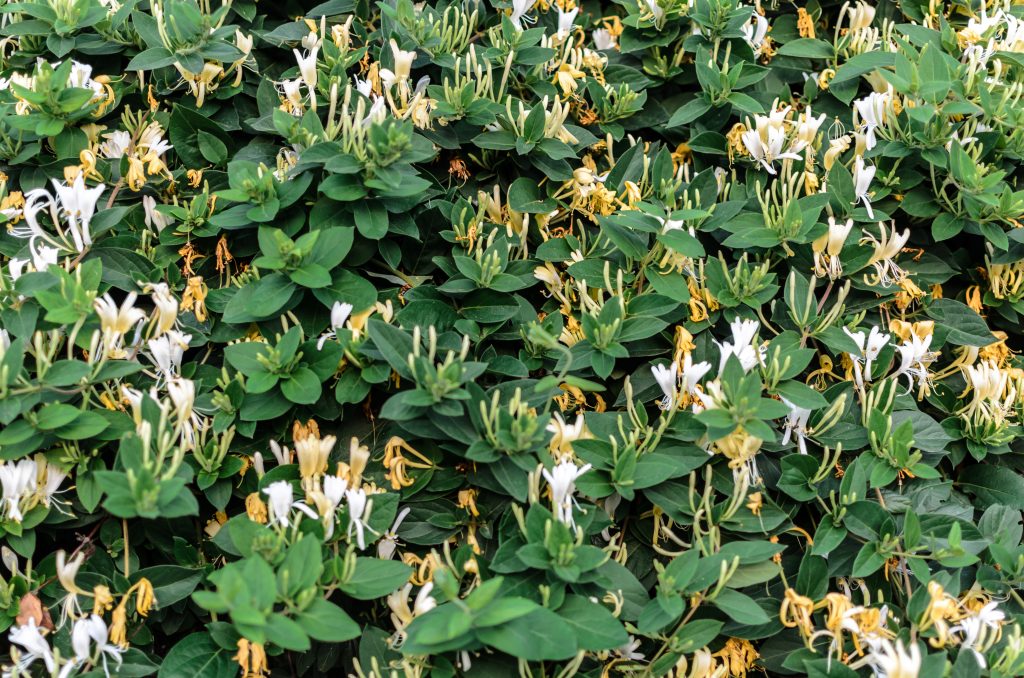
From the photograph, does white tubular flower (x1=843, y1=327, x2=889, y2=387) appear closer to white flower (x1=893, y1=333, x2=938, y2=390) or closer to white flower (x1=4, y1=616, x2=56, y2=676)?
white flower (x1=893, y1=333, x2=938, y2=390)

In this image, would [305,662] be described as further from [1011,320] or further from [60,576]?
[1011,320]

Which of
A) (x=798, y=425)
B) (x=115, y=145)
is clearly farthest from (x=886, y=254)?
(x=115, y=145)

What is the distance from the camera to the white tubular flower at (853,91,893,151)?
1.77 metres

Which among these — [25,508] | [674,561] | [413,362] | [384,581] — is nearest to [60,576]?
[25,508]

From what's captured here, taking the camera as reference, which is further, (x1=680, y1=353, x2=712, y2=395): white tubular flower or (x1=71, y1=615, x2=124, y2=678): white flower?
(x1=680, y1=353, x2=712, y2=395): white tubular flower

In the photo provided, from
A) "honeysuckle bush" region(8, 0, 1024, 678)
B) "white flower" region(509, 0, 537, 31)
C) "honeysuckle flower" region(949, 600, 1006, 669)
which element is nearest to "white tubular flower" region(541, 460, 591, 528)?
"honeysuckle bush" region(8, 0, 1024, 678)

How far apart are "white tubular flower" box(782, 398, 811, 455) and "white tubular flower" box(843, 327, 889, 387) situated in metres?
0.14

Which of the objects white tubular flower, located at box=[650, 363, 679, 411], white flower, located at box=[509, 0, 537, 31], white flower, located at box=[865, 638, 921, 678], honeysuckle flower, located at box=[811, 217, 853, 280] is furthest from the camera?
white flower, located at box=[509, 0, 537, 31]

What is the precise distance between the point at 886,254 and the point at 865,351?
0.22 meters

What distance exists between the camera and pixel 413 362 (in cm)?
132

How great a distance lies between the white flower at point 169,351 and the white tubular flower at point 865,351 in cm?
112

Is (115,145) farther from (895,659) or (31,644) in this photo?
(895,659)

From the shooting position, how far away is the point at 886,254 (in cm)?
166

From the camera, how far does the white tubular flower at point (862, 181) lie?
1676 millimetres
